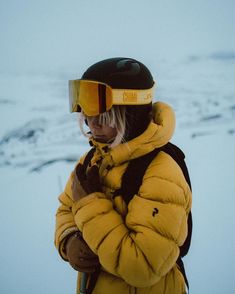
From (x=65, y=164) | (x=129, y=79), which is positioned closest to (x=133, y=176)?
(x=129, y=79)

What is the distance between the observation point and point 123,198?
32.6 inches

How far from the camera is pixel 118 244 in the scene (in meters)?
0.75

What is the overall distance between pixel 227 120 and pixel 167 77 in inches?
27.1

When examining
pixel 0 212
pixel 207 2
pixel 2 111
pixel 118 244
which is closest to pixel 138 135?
pixel 118 244

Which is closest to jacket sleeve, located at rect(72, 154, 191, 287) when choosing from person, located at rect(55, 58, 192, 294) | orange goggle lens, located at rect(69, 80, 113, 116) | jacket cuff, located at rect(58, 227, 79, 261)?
person, located at rect(55, 58, 192, 294)

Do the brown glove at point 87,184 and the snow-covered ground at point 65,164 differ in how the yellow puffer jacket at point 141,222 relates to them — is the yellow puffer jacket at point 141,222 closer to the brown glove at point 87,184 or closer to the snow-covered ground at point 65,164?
the brown glove at point 87,184

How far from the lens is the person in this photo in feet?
2.44

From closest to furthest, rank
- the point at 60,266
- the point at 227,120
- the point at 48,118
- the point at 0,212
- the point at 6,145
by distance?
the point at 60,266 < the point at 0,212 < the point at 6,145 < the point at 48,118 < the point at 227,120

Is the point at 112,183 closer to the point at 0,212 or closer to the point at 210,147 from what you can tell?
the point at 0,212

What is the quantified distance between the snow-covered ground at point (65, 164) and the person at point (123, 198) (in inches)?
40.4

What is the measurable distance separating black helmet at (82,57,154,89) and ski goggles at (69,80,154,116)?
2 centimetres

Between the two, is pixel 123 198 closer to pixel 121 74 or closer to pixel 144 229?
pixel 144 229

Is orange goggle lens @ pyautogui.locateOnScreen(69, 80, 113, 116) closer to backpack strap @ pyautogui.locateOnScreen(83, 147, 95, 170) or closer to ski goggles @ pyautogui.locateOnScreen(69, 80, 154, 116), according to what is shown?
ski goggles @ pyautogui.locateOnScreen(69, 80, 154, 116)

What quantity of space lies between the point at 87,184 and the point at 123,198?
11 cm
